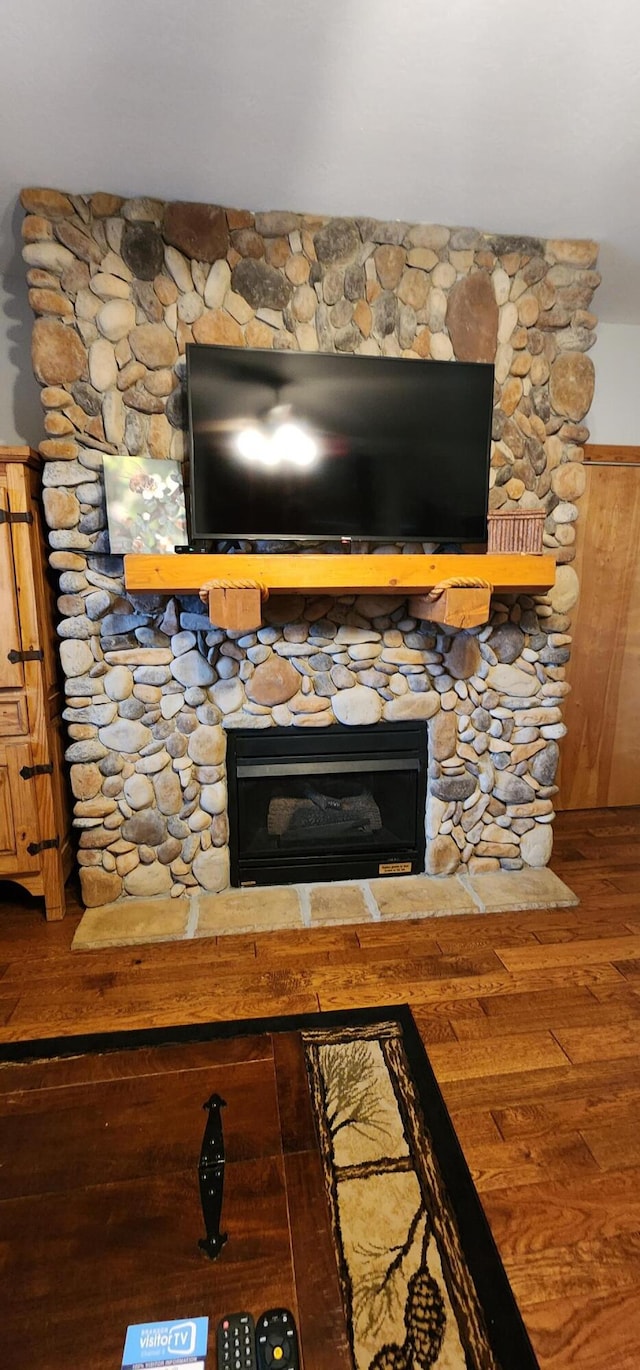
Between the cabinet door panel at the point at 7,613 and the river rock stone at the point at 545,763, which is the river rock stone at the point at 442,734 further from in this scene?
the cabinet door panel at the point at 7,613

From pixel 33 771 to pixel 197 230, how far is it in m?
1.95

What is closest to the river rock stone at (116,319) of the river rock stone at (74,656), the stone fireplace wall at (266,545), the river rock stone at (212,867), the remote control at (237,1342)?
the stone fireplace wall at (266,545)

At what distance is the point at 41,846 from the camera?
7.48 feet

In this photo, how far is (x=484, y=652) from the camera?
2.51 metres

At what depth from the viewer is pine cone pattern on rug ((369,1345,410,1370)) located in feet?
3.39

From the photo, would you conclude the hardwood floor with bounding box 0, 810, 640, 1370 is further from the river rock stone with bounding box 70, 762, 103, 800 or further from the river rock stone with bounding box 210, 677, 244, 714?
the river rock stone with bounding box 210, 677, 244, 714

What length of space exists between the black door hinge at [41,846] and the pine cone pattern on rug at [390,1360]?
1744 millimetres

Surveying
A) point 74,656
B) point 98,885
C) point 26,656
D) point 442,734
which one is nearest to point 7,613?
point 26,656

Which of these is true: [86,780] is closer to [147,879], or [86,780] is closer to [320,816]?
[147,879]

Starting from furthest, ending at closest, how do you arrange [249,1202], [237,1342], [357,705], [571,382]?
[357,705] → [571,382] → [249,1202] → [237,1342]

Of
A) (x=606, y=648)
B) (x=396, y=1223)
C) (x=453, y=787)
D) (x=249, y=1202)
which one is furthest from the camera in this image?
(x=606, y=648)

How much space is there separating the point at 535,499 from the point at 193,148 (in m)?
1.59

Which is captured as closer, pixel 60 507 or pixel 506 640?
pixel 60 507

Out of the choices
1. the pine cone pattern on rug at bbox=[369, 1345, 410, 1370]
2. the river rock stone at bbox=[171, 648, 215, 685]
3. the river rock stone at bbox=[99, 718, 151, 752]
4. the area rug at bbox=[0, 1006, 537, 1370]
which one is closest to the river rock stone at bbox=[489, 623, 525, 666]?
the river rock stone at bbox=[171, 648, 215, 685]
